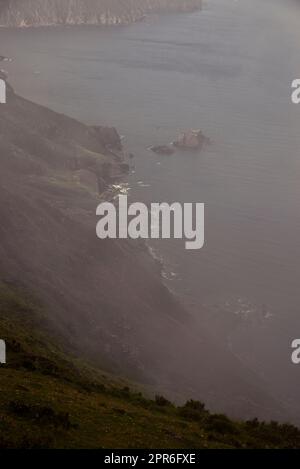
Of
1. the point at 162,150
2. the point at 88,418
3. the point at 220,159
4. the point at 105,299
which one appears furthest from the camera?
the point at 162,150

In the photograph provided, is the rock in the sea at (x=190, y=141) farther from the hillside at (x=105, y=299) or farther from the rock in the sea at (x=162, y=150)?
the hillside at (x=105, y=299)

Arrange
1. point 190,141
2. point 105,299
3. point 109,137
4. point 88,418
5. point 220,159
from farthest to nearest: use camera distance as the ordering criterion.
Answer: point 190,141
point 220,159
point 109,137
point 105,299
point 88,418

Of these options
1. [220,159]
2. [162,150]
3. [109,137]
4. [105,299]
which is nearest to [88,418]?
[105,299]

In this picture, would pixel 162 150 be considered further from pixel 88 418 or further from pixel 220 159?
pixel 88 418

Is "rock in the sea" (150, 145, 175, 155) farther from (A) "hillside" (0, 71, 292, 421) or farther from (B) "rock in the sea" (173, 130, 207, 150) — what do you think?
(A) "hillside" (0, 71, 292, 421)

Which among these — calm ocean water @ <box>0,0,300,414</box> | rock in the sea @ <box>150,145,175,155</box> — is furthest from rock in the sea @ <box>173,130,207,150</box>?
rock in the sea @ <box>150,145,175,155</box>
